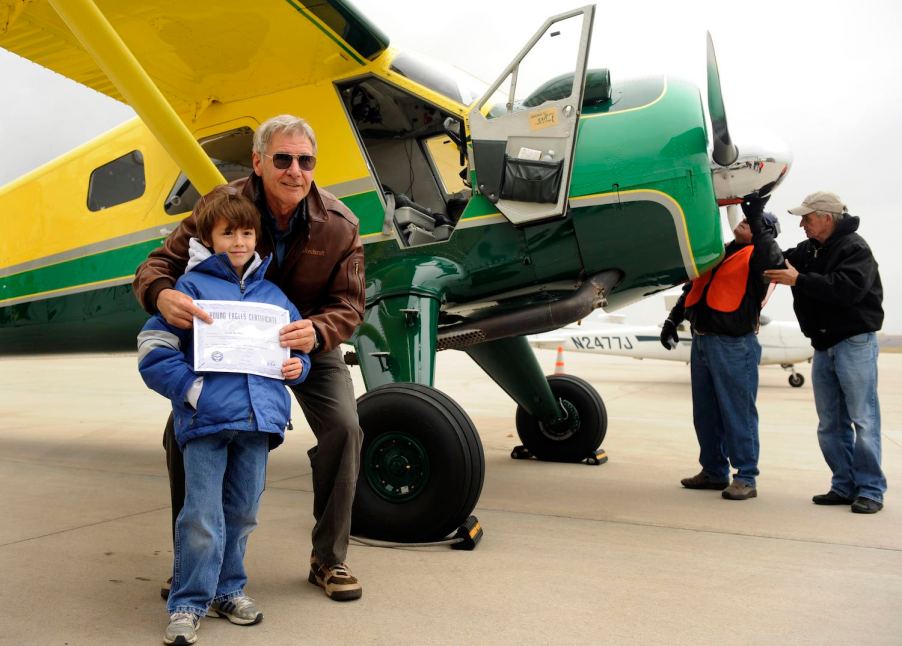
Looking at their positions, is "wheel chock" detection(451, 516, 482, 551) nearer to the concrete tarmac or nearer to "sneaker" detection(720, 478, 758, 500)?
the concrete tarmac

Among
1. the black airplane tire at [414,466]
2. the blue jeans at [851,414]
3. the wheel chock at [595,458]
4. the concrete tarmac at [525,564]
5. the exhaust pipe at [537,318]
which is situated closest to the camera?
the concrete tarmac at [525,564]

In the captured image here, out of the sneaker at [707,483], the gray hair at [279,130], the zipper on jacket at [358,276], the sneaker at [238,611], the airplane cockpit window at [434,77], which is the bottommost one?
the sneaker at [707,483]

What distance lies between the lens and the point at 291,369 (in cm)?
246

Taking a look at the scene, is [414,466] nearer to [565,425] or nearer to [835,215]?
[565,425]

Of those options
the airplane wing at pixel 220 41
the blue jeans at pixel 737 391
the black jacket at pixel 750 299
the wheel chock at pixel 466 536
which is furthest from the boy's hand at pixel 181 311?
the blue jeans at pixel 737 391

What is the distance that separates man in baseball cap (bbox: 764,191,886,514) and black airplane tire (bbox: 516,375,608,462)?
1820 millimetres

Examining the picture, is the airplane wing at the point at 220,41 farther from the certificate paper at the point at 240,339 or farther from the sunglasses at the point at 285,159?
the certificate paper at the point at 240,339

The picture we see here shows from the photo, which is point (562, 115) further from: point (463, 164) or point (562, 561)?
point (562, 561)

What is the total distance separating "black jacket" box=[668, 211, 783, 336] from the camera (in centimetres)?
461

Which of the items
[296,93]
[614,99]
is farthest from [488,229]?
[296,93]

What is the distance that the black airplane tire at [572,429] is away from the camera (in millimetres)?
6168

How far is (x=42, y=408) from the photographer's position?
10.8 meters

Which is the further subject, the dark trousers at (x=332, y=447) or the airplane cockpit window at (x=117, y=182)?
the airplane cockpit window at (x=117, y=182)

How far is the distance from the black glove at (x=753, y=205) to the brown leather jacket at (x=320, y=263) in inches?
103
